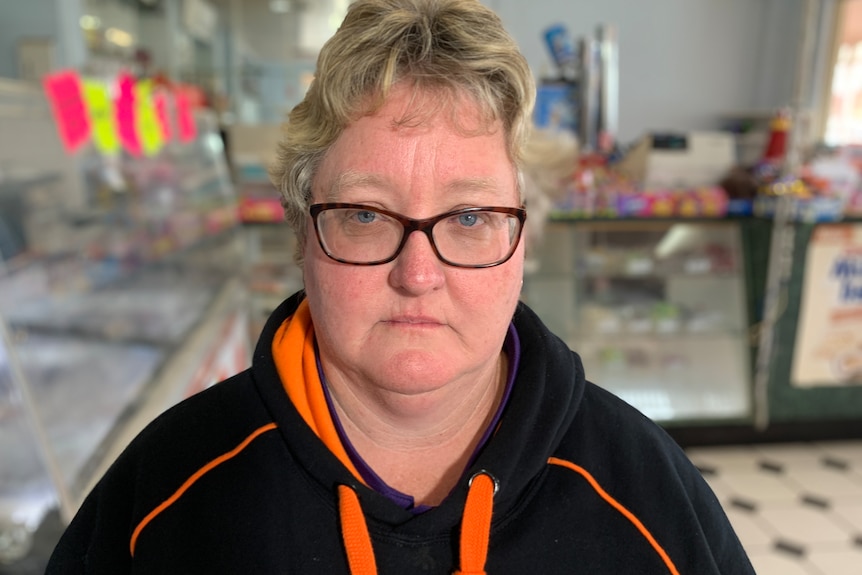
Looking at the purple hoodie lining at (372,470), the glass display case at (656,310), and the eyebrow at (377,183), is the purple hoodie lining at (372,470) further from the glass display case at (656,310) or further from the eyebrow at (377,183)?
the glass display case at (656,310)

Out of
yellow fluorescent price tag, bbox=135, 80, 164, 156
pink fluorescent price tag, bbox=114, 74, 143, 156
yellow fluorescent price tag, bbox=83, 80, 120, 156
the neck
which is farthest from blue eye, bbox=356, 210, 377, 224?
yellow fluorescent price tag, bbox=135, 80, 164, 156

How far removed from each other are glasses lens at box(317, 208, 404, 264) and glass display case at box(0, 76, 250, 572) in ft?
2.54

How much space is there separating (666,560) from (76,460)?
1206 mm

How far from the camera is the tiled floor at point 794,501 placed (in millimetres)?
3047

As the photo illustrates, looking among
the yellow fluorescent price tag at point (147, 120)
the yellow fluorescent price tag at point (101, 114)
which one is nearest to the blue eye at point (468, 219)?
the yellow fluorescent price tag at point (101, 114)

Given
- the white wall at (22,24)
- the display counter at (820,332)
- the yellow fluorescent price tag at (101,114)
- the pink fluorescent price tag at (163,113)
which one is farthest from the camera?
the white wall at (22,24)

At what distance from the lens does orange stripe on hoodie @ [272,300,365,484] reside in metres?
0.98

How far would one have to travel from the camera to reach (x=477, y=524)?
36.0 inches

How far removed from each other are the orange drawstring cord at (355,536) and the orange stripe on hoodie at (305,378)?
0.04 meters

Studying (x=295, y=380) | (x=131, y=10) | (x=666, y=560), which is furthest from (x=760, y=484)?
(x=131, y=10)

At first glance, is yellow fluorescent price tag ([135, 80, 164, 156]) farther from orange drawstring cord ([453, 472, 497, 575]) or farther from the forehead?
orange drawstring cord ([453, 472, 497, 575])

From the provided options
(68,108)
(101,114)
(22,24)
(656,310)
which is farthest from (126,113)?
(656,310)

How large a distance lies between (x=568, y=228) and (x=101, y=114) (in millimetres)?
2400

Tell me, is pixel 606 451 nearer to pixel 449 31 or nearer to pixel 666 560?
pixel 666 560
